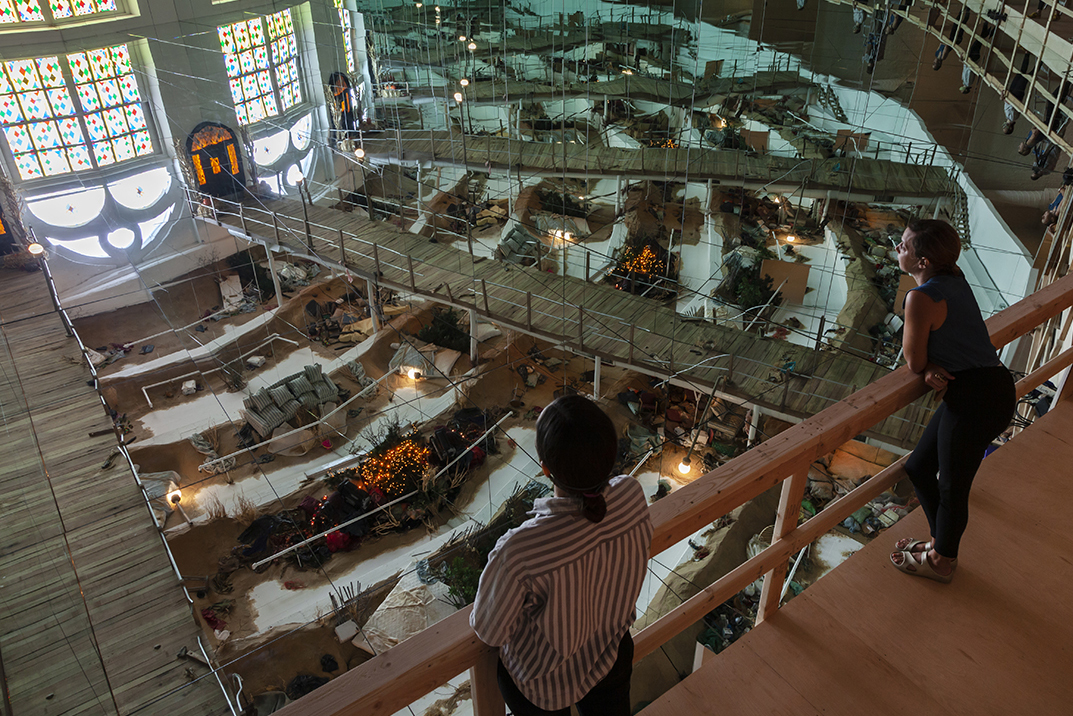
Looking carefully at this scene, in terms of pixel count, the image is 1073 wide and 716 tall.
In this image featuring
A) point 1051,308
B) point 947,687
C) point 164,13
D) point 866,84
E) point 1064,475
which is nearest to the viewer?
point 947,687

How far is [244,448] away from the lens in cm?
706

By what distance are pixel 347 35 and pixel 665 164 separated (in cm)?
600

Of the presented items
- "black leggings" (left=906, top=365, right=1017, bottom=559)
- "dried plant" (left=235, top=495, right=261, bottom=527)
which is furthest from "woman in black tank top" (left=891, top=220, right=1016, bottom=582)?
"dried plant" (left=235, top=495, right=261, bottom=527)

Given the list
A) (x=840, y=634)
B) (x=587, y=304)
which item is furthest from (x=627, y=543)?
(x=587, y=304)

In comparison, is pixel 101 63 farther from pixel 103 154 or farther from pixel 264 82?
pixel 264 82

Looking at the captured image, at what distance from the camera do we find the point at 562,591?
0.80 m

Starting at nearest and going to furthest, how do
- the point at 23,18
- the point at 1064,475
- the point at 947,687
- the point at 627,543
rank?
the point at 627,543 → the point at 947,687 → the point at 1064,475 → the point at 23,18

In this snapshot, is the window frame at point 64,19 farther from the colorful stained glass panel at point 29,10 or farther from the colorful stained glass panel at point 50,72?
the colorful stained glass panel at point 50,72

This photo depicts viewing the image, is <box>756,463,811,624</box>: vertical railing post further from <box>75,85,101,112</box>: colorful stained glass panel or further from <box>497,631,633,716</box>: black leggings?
<box>75,85,101,112</box>: colorful stained glass panel

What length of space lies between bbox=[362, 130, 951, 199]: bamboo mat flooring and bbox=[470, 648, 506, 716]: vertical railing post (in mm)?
7074

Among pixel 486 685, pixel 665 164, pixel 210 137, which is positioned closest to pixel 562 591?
pixel 486 685

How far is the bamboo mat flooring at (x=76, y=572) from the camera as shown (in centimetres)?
418

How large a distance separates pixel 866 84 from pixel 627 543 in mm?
7423

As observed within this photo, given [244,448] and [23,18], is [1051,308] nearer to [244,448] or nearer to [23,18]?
[244,448]
